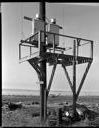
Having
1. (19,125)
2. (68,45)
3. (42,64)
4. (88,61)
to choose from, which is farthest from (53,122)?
(68,45)

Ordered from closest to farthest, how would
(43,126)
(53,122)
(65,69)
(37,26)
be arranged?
(43,126) < (53,122) < (37,26) < (65,69)

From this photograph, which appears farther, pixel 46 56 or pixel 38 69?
pixel 38 69

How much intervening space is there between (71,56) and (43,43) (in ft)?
4.82

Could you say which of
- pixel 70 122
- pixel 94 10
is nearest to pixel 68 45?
pixel 94 10

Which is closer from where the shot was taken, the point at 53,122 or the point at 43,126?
the point at 43,126

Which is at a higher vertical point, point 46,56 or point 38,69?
point 46,56

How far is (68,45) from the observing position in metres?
9.66

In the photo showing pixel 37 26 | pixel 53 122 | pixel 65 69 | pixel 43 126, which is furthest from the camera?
pixel 65 69

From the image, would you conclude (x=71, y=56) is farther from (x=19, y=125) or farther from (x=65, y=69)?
(x=19, y=125)

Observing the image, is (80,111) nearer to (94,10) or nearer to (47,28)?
(47,28)

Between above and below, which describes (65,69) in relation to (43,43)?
below

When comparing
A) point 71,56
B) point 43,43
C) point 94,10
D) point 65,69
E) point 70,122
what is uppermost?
point 94,10

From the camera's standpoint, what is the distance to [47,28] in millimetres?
9164

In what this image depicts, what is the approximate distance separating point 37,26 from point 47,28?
2.14 feet
